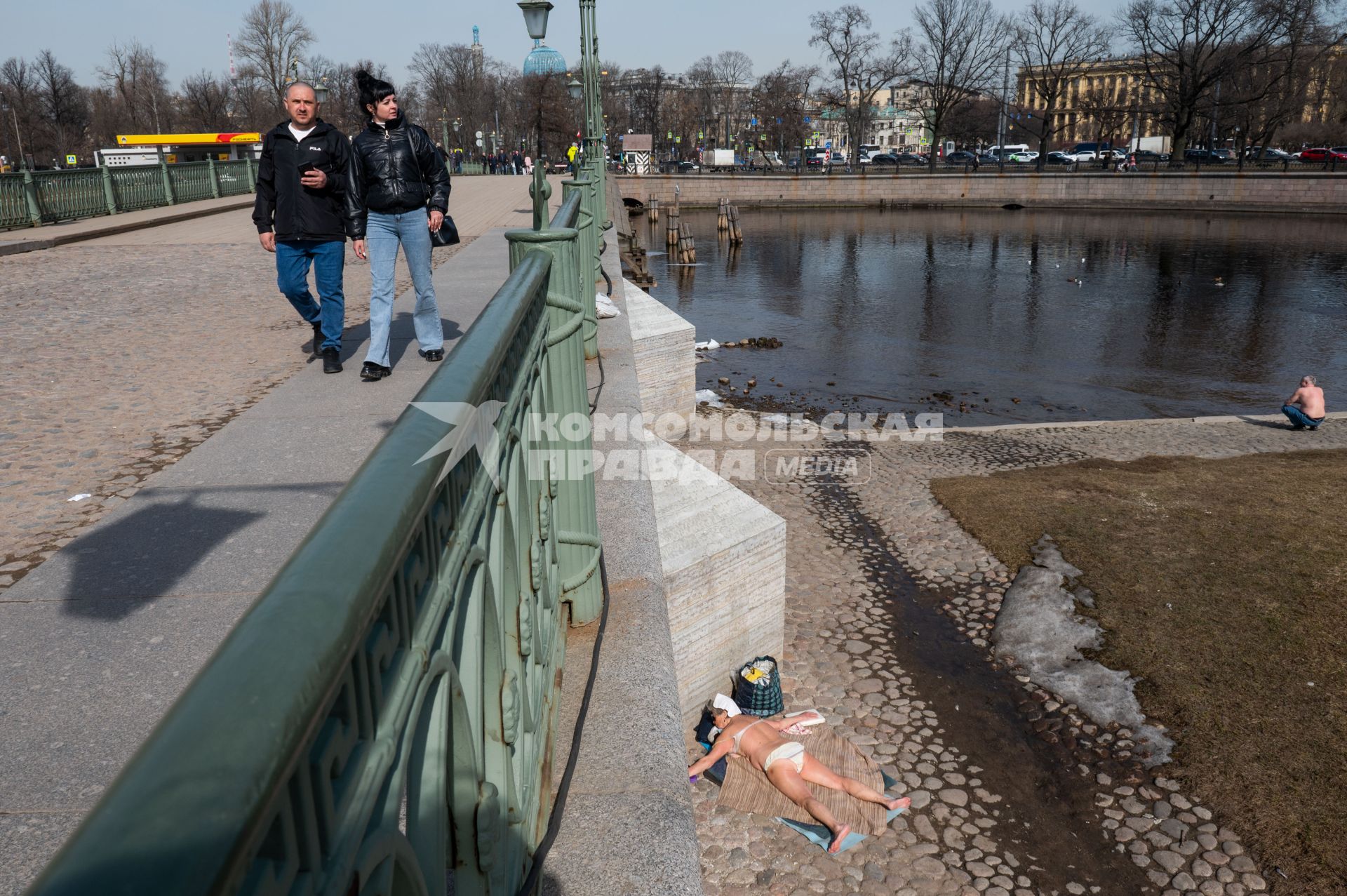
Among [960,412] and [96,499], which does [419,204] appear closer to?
[96,499]

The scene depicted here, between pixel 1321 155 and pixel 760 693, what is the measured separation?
2863 inches

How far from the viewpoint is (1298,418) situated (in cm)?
1473

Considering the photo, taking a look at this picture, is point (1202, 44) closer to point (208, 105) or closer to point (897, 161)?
point (897, 161)

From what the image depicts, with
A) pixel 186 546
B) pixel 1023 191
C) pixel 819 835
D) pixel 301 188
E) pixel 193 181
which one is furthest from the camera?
pixel 1023 191

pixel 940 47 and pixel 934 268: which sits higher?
pixel 940 47

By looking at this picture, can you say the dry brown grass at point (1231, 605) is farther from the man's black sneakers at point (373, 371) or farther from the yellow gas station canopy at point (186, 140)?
the yellow gas station canopy at point (186, 140)

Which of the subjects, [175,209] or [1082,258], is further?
[1082,258]

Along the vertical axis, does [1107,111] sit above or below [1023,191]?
above

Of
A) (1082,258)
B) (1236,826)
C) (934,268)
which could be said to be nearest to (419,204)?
(1236,826)

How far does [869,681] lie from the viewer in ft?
24.8

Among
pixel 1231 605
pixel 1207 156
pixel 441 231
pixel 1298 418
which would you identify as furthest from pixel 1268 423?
pixel 1207 156

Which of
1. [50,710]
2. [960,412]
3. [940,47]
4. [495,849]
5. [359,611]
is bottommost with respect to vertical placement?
[960,412]

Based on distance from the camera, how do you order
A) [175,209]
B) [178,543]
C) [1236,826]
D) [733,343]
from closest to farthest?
[178,543] < [1236,826] < [175,209] < [733,343]

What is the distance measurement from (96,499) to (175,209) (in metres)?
20.0
